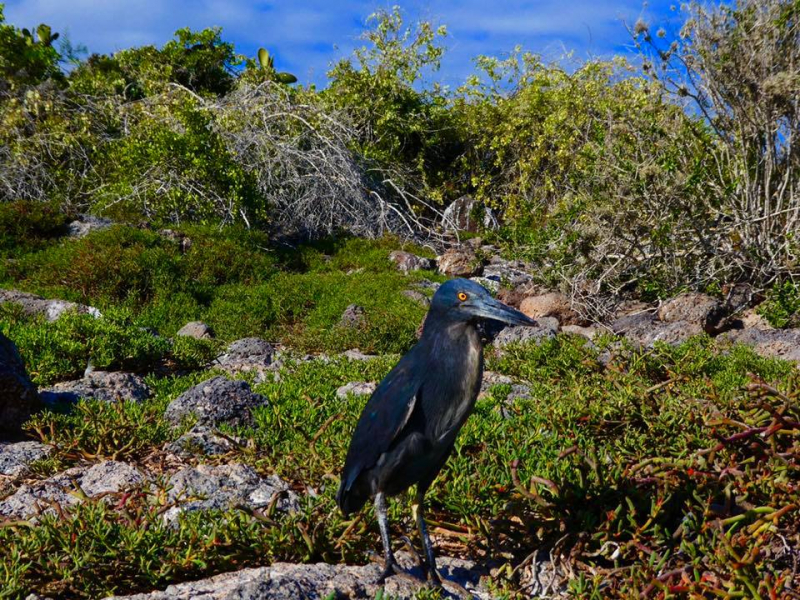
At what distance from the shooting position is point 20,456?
4066 millimetres

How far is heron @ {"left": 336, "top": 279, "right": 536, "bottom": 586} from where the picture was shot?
2496 mm

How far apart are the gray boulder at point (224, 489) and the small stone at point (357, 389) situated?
1.62m

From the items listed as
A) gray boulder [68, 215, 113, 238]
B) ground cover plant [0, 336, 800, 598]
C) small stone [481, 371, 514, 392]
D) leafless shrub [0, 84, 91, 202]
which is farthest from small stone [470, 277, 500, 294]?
leafless shrub [0, 84, 91, 202]

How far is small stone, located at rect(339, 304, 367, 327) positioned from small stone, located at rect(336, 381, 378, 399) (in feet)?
9.16

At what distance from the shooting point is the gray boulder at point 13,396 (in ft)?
14.5

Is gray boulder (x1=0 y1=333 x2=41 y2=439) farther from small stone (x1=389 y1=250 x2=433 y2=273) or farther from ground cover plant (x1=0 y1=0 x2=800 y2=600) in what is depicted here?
small stone (x1=389 y1=250 x2=433 y2=273)

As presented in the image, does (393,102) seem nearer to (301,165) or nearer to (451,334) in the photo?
(301,165)

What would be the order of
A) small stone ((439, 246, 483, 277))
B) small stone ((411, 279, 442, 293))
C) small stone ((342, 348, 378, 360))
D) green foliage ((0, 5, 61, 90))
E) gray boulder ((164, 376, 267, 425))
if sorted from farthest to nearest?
green foliage ((0, 5, 61, 90)) → small stone ((439, 246, 483, 277)) → small stone ((411, 279, 442, 293)) → small stone ((342, 348, 378, 360)) → gray boulder ((164, 376, 267, 425))

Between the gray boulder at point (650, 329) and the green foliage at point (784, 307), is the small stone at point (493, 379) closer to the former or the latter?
the gray boulder at point (650, 329)

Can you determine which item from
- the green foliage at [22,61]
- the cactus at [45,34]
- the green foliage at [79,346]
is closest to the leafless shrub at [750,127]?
the green foliage at [79,346]

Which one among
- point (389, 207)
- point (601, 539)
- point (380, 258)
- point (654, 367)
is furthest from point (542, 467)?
point (389, 207)

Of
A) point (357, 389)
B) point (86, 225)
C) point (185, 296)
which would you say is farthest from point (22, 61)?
point (357, 389)

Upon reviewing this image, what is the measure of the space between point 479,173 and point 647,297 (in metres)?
8.18

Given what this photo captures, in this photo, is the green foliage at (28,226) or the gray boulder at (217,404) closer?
the gray boulder at (217,404)
